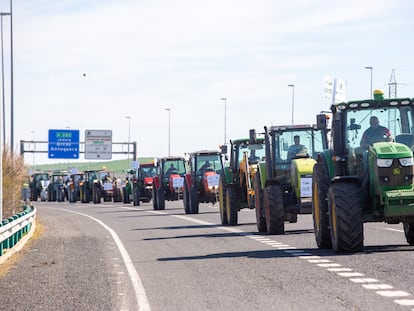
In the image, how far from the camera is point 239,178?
99.3 ft

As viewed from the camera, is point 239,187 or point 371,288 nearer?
point 371,288

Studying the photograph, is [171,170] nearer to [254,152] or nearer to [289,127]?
[254,152]

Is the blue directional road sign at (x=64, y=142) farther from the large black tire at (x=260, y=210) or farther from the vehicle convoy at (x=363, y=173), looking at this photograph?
the vehicle convoy at (x=363, y=173)

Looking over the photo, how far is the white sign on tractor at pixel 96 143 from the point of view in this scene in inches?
3433

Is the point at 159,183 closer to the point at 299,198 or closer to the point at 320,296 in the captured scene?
the point at 299,198

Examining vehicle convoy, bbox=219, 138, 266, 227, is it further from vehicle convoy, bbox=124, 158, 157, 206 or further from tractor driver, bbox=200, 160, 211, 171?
vehicle convoy, bbox=124, 158, 157, 206

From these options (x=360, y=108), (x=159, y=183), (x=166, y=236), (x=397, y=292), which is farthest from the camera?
(x=159, y=183)

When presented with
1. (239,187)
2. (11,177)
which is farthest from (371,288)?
(11,177)

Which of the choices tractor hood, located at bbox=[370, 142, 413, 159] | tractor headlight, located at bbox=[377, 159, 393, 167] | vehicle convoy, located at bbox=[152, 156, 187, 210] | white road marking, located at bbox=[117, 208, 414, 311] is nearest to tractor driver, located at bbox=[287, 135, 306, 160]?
white road marking, located at bbox=[117, 208, 414, 311]

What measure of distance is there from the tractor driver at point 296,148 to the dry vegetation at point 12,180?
1755cm

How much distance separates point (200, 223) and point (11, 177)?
42.8ft

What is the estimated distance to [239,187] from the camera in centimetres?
3008

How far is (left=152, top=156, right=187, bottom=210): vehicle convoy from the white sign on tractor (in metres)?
36.3

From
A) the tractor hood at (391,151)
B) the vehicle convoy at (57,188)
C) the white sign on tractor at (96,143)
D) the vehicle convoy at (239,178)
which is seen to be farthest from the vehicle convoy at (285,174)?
the white sign on tractor at (96,143)
